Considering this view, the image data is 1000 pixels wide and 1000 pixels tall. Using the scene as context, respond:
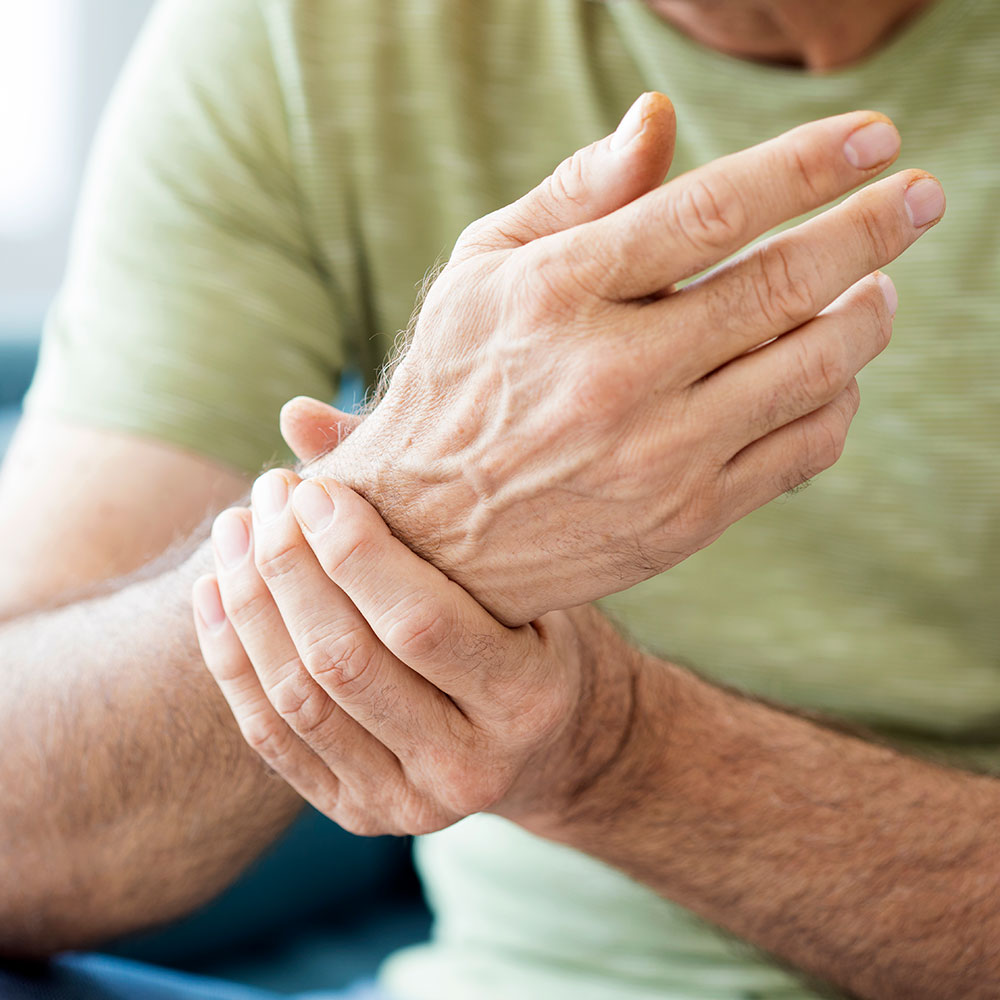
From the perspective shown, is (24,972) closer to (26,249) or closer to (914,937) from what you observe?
(914,937)

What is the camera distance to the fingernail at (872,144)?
0.41m

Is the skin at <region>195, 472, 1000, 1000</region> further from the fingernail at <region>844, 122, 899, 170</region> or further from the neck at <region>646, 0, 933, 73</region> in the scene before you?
the neck at <region>646, 0, 933, 73</region>

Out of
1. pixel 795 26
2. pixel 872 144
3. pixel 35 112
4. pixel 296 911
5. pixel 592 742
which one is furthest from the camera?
pixel 35 112

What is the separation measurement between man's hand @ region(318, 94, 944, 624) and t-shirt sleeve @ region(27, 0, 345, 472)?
36 centimetres

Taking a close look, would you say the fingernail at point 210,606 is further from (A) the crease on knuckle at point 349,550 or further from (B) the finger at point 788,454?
(B) the finger at point 788,454

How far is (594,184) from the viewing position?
465 millimetres

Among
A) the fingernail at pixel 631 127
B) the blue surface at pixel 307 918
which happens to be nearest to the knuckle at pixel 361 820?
the fingernail at pixel 631 127

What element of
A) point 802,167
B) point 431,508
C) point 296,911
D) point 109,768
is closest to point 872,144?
point 802,167

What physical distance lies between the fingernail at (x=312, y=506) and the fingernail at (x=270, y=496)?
0.6 inches

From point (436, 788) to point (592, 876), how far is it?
33 cm

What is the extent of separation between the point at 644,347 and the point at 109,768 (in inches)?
18.4

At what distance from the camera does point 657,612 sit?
35.0 inches

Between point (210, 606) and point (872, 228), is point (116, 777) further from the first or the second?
point (872, 228)

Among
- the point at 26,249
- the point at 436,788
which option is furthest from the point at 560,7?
the point at 26,249
